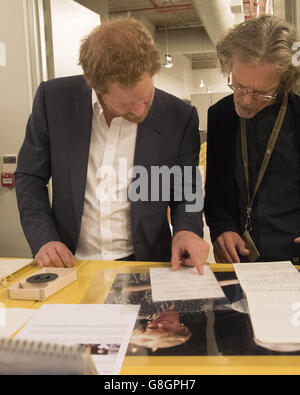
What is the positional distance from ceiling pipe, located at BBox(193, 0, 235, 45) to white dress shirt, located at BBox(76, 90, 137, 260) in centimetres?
550

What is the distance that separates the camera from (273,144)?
1653 mm

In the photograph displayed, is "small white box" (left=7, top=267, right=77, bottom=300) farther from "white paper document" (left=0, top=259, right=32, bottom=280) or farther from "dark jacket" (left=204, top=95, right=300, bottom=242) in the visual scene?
"dark jacket" (left=204, top=95, right=300, bottom=242)

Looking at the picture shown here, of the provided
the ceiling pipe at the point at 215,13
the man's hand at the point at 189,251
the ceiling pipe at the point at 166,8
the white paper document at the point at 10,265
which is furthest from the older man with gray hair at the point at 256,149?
the ceiling pipe at the point at 166,8

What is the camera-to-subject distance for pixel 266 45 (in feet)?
4.80

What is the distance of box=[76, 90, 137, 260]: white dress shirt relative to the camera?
1.60 meters

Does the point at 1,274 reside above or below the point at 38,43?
below

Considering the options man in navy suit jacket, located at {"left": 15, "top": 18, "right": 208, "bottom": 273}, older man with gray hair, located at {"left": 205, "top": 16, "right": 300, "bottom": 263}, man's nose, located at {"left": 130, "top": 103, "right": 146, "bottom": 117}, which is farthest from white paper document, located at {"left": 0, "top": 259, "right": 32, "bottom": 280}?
older man with gray hair, located at {"left": 205, "top": 16, "right": 300, "bottom": 263}

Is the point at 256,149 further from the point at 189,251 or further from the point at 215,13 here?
the point at 215,13

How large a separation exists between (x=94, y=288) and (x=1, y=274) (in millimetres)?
363

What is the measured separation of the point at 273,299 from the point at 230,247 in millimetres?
573

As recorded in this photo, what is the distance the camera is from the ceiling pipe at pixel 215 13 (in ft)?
21.1

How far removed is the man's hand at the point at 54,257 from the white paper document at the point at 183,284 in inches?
12.3
